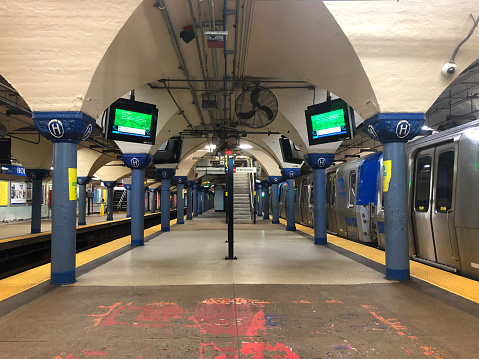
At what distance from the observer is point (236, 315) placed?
3.49m

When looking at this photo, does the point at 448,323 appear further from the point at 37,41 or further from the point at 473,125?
the point at 37,41

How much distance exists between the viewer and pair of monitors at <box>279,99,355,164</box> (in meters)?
6.97

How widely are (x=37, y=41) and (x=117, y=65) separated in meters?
1.13

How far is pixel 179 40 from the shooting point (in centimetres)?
604

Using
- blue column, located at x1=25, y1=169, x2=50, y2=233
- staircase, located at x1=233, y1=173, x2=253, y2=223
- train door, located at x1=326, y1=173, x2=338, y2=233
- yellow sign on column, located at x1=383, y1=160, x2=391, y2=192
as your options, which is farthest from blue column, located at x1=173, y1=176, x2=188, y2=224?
yellow sign on column, located at x1=383, y1=160, x2=391, y2=192

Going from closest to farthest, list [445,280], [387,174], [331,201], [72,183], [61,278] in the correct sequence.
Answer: [445,280] → [61,278] → [72,183] → [387,174] → [331,201]

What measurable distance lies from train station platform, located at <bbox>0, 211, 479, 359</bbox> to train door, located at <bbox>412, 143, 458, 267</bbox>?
2.66 feet

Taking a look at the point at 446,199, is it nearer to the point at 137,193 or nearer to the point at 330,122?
the point at 330,122

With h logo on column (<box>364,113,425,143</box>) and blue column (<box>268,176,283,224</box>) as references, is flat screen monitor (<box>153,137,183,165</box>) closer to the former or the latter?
blue column (<box>268,176,283,224</box>)

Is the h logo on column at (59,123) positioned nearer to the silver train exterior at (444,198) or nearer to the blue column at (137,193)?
the blue column at (137,193)

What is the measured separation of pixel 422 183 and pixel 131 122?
6078 mm

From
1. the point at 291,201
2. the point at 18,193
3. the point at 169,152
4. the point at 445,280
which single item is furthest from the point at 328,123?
the point at 18,193

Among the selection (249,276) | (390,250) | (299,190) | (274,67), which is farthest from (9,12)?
(299,190)

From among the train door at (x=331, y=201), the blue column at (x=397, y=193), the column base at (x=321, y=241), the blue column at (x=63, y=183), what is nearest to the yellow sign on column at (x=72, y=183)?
the blue column at (x=63, y=183)
